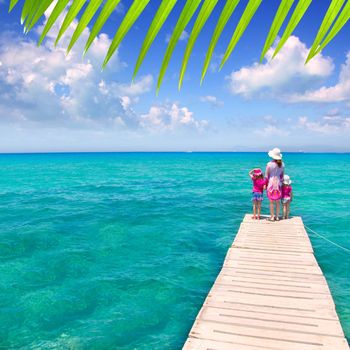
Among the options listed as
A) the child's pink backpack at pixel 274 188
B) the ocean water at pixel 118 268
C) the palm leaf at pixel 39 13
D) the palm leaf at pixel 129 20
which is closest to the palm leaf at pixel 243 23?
the palm leaf at pixel 129 20

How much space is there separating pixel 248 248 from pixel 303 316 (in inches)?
127

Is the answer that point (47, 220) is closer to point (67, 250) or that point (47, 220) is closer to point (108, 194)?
point (67, 250)

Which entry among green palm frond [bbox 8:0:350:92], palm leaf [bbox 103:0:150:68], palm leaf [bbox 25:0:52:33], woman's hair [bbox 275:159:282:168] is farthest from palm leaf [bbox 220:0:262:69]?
woman's hair [bbox 275:159:282:168]

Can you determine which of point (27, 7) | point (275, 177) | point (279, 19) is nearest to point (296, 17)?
point (279, 19)

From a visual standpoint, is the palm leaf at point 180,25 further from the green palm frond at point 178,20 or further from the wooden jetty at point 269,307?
the wooden jetty at point 269,307

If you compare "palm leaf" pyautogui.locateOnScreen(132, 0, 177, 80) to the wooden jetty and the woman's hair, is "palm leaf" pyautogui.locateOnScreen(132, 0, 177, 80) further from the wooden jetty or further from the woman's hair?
the woman's hair

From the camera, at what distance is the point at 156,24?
1.39 ft

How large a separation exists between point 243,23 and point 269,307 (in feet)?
17.5

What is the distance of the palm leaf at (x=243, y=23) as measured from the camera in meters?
0.43

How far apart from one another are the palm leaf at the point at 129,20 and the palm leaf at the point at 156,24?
23 mm

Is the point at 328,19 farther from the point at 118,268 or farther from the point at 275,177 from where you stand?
the point at 118,268

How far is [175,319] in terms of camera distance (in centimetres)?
698

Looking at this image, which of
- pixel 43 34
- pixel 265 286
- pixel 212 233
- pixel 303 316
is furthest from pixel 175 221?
pixel 43 34

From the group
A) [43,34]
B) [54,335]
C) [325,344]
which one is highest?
[43,34]
